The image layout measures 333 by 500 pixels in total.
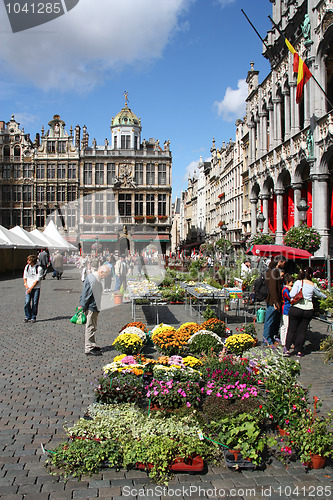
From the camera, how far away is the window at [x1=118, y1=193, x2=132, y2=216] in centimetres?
6319

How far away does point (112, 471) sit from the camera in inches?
167

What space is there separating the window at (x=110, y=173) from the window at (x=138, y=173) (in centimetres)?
309

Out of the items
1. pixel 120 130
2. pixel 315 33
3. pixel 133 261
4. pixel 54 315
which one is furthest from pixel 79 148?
pixel 54 315

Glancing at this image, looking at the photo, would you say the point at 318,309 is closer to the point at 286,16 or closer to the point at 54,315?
the point at 54,315

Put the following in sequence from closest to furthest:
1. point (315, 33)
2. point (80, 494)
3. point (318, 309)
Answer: point (80, 494), point (318, 309), point (315, 33)

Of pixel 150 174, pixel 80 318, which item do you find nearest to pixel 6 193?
pixel 150 174

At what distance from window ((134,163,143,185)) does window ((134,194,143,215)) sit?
6.52 feet

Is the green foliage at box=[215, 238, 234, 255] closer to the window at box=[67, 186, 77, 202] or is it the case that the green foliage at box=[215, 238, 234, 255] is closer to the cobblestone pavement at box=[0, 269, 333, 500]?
the window at box=[67, 186, 77, 202]

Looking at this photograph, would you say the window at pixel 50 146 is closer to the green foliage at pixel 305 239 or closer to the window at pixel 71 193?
the window at pixel 71 193

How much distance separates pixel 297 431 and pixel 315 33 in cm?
2220

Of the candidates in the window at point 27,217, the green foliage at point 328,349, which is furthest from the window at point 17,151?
the green foliage at point 328,349

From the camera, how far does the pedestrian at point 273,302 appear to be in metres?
9.41

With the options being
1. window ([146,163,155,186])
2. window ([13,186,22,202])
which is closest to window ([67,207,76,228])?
window ([13,186,22,202])

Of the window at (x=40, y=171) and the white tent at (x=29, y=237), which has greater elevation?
the window at (x=40, y=171)
